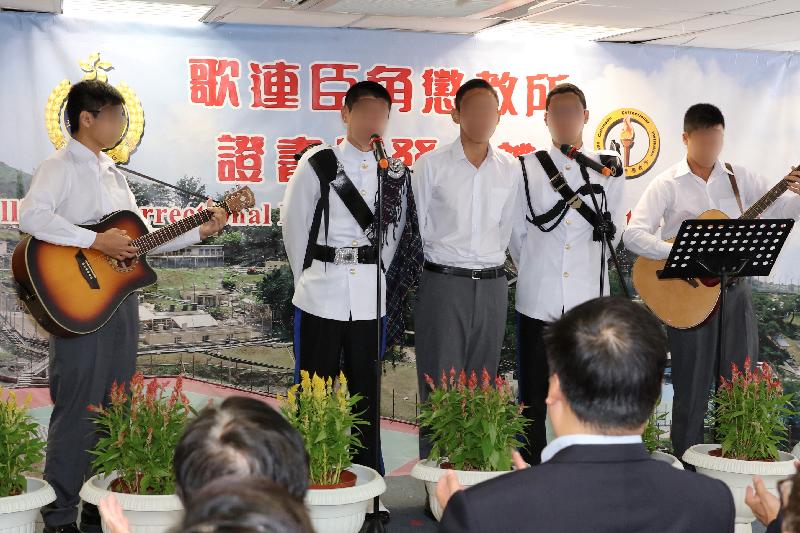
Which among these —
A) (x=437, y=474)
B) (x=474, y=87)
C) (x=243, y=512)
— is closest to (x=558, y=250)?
(x=474, y=87)

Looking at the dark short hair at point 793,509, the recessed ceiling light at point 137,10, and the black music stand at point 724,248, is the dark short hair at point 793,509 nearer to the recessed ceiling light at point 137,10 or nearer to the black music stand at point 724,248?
the black music stand at point 724,248

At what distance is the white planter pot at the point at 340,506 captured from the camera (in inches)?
136

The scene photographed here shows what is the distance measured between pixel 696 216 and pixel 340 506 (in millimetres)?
2695

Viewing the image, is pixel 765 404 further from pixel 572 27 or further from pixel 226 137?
pixel 226 137

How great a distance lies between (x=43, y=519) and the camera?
159 inches

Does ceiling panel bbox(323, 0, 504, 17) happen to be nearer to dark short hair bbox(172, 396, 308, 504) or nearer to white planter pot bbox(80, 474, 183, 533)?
white planter pot bbox(80, 474, 183, 533)

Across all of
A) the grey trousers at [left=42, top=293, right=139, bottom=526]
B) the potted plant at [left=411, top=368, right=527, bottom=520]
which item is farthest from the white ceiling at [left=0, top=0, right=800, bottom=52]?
the potted plant at [left=411, top=368, right=527, bottom=520]

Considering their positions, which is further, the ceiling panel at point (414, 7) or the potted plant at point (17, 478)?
the ceiling panel at point (414, 7)

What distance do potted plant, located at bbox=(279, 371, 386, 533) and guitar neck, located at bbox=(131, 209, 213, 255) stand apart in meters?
Answer: 1.06

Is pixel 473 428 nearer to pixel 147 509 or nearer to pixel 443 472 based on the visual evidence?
pixel 443 472

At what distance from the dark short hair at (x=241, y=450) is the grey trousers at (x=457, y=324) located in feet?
9.75

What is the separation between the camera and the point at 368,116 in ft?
14.5

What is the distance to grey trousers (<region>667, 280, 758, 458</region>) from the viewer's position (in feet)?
16.9

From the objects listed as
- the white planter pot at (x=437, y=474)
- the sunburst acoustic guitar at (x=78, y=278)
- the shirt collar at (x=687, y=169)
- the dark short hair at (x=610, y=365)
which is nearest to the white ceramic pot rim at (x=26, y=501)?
the sunburst acoustic guitar at (x=78, y=278)
